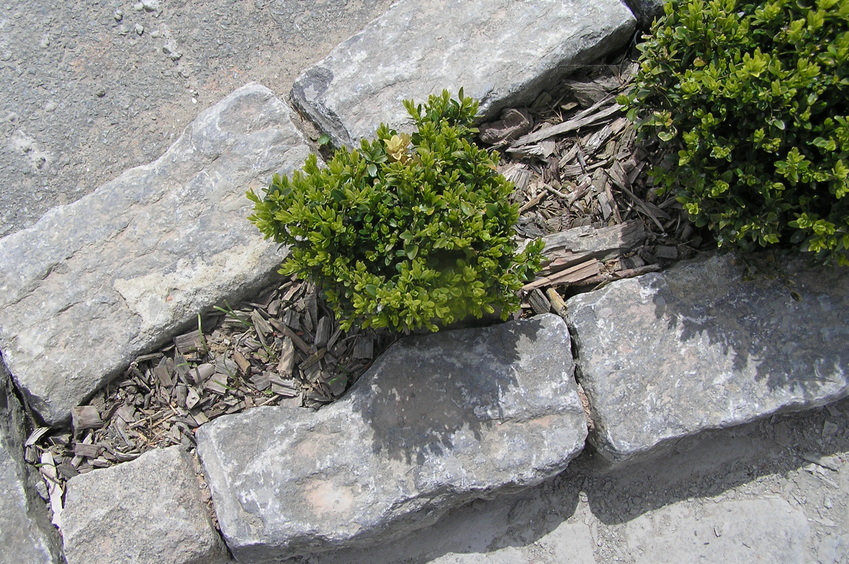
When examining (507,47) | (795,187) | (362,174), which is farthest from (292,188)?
(795,187)

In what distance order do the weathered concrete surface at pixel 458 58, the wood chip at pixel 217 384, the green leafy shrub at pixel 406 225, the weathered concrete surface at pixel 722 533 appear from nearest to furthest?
1. the green leafy shrub at pixel 406 225
2. the weathered concrete surface at pixel 722 533
3. the wood chip at pixel 217 384
4. the weathered concrete surface at pixel 458 58

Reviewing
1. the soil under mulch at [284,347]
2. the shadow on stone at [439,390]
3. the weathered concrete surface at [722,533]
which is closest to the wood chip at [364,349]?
the soil under mulch at [284,347]

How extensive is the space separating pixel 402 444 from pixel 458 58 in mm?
2228

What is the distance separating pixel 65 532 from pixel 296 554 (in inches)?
45.8

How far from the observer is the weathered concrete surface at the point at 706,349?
3396 millimetres

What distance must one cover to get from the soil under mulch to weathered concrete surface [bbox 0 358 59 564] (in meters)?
0.12

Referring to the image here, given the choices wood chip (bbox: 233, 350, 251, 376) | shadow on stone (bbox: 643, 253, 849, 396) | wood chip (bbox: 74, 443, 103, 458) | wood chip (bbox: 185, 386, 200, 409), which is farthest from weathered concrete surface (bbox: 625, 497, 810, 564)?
wood chip (bbox: 74, 443, 103, 458)

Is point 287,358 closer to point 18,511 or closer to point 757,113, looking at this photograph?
point 18,511

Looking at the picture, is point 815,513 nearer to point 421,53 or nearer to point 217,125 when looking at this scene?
point 421,53

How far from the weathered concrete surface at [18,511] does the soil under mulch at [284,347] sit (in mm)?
116

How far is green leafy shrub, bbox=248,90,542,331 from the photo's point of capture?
2918mm

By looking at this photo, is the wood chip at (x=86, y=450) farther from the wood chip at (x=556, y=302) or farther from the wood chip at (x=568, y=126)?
the wood chip at (x=568, y=126)

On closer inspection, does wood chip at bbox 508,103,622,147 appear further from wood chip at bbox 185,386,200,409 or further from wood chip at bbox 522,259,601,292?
wood chip at bbox 185,386,200,409

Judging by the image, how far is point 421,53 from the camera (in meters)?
4.02
